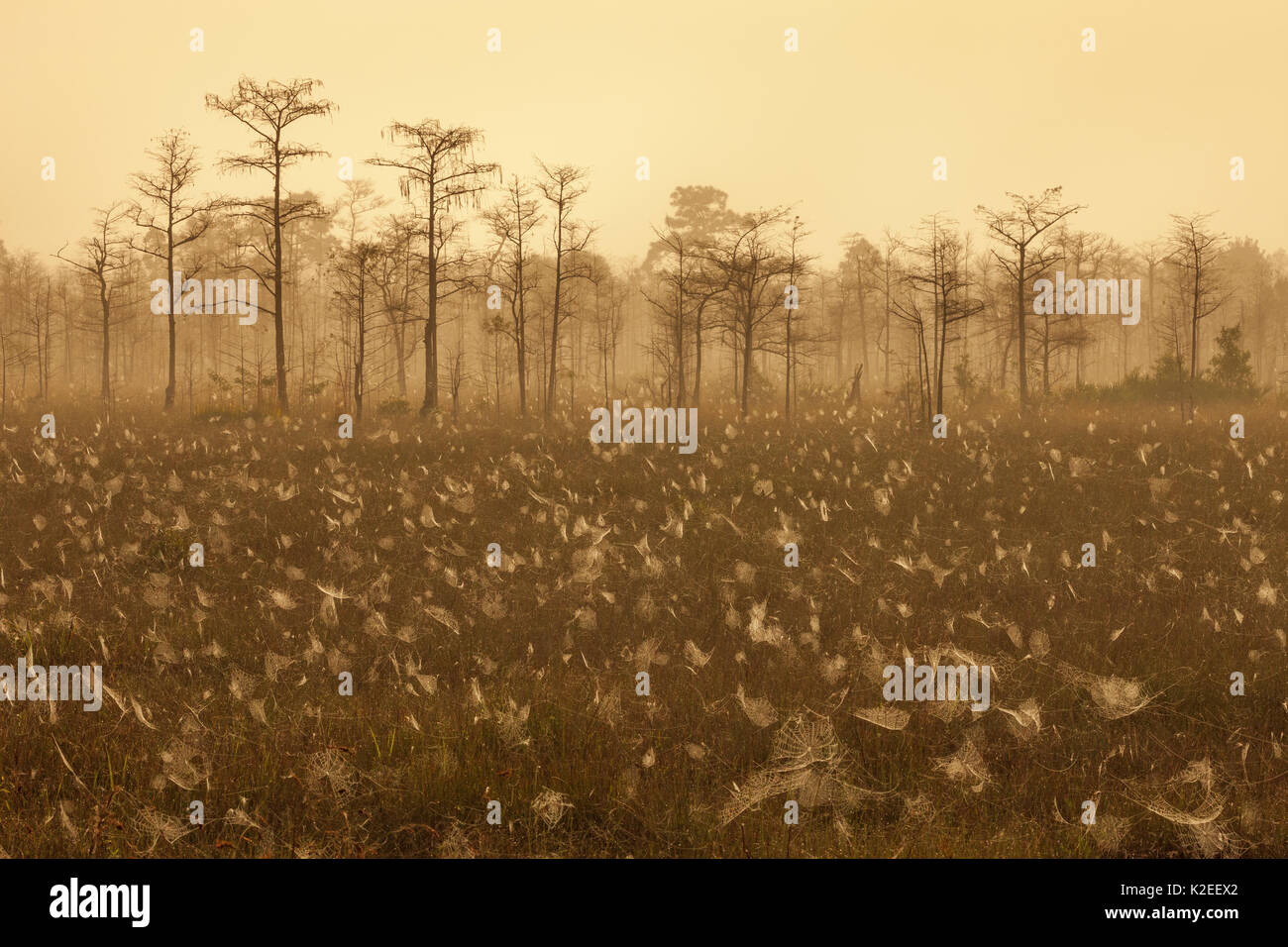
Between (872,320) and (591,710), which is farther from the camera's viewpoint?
(872,320)

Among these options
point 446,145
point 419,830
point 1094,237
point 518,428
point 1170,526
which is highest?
point 1094,237

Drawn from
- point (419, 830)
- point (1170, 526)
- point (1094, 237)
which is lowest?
point (419, 830)

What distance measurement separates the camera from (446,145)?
2405cm

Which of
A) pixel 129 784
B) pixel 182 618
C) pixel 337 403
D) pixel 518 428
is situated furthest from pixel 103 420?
pixel 129 784

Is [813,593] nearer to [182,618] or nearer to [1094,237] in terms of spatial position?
[182,618]

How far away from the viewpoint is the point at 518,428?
69.1 ft

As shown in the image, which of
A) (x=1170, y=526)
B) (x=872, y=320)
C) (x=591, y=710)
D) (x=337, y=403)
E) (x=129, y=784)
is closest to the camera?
(x=129, y=784)

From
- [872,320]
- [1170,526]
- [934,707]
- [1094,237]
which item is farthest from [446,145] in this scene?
[872,320]

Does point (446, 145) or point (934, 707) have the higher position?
point (446, 145)

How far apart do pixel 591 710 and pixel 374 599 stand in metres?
4.13

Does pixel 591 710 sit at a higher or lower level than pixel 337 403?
lower

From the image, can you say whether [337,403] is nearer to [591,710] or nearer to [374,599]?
[374,599]

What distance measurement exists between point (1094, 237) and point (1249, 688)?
48.1 m

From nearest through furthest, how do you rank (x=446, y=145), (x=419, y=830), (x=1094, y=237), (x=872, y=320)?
(x=419, y=830)
(x=446, y=145)
(x=1094, y=237)
(x=872, y=320)
